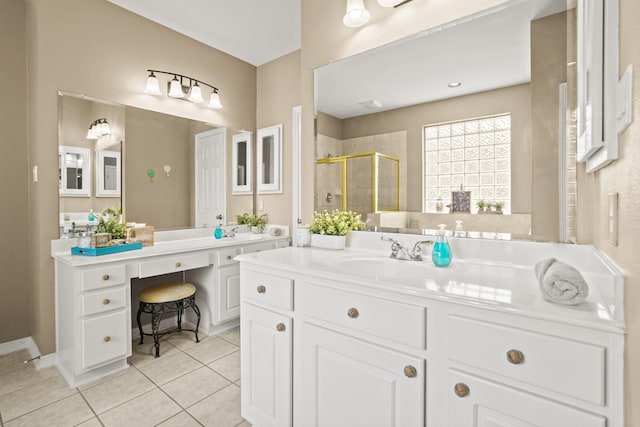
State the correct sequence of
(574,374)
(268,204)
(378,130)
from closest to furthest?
(574,374)
(378,130)
(268,204)

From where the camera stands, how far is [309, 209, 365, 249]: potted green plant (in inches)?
73.4

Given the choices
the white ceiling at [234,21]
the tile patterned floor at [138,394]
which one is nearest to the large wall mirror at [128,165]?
the white ceiling at [234,21]

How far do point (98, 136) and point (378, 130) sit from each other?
2.22 metres

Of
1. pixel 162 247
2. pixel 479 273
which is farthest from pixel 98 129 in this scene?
pixel 479 273

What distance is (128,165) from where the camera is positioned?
2.58m

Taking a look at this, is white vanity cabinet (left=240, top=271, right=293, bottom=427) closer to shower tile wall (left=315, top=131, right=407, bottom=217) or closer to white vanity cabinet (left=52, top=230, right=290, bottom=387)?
shower tile wall (left=315, top=131, right=407, bottom=217)

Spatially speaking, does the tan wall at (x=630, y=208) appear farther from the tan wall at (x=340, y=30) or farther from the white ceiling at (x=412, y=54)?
the tan wall at (x=340, y=30)

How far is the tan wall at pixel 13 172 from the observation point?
2342 mm

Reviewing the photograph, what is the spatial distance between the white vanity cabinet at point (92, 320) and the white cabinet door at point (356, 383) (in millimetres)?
1541

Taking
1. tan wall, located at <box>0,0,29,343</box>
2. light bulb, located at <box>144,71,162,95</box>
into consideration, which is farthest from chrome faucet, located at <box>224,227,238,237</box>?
tan wall, located at <box>0,0,29,343</box>

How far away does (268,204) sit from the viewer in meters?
3.52

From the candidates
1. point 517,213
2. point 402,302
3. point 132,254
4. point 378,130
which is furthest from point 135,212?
point 517,213

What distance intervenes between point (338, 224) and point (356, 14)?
126 cm

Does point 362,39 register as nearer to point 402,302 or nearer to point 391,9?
point 391,9
